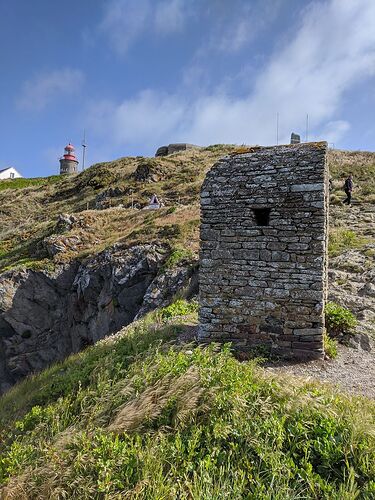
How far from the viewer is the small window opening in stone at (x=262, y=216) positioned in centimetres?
627

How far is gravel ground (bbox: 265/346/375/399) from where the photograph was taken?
535 centimetres

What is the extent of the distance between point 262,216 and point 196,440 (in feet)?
12.4

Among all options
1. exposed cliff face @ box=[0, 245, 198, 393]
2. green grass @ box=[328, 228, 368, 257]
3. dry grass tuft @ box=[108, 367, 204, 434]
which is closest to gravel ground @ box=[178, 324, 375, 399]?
dry grass tuft @ box=[108, 367, 204, 434]

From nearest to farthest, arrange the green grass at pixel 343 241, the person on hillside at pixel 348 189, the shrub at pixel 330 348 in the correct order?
the shrub at pixel 330 348 → the green grass at pixel 343 241 → the person on hillside at pixel 348 189

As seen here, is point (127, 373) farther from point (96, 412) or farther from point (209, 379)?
point (209, 379)

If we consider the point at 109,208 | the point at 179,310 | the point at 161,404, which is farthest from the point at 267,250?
the point at 109,208

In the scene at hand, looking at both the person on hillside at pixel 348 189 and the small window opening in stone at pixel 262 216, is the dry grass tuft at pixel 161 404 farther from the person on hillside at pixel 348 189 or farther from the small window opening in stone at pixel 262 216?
the person on hillside at pixel 348 189

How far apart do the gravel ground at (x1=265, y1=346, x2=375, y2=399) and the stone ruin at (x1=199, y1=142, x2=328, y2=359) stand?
0.25m

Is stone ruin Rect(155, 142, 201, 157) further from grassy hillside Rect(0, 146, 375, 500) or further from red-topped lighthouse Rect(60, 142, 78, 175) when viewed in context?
grassy hillside Rect(0, 146, 375, 500)

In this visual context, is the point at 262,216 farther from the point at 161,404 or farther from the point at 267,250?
the point at 161,404

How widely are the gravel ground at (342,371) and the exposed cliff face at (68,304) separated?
8377 mm

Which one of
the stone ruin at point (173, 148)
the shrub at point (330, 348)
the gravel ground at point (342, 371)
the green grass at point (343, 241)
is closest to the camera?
the gravel ground at point (342, 371)

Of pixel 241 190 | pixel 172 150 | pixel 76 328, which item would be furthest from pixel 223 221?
pixel 172 150

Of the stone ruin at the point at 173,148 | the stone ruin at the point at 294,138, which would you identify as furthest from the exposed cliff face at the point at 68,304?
the stone ruin at the point at 173,148
